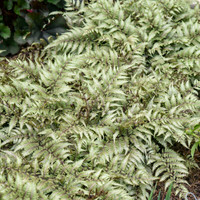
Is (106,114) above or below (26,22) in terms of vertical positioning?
below

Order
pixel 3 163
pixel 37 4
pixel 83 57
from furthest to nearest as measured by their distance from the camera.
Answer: pixel 37 4 → pixel 83 57 → pixel 3 163

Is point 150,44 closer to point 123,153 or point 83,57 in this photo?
point 83,57

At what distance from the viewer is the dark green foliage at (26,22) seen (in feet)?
13.8

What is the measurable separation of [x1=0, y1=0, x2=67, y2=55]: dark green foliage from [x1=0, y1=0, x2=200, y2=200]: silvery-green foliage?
0.67m

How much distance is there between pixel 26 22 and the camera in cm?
431

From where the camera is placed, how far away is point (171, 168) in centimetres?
277

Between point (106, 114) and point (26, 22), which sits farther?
point (26, 22)

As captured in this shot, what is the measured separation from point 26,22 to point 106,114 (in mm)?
2328

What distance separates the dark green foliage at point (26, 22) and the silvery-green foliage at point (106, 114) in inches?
26.5

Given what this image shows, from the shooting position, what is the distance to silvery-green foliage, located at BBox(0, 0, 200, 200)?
2.48 m

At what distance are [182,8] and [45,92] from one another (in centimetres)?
240

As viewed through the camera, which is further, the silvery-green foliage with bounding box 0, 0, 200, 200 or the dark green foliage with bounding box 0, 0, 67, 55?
the dark green foliage with bounding box 0, 0, 67, 55

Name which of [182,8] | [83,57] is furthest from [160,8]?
[83,57]

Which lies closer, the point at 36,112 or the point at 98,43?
the point at 36,112
